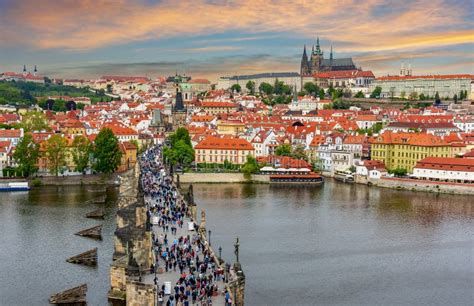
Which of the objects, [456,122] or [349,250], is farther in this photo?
[456,122]

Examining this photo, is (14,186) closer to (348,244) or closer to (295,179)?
(295,179)

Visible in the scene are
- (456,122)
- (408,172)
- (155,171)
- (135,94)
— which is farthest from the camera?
(135,94)

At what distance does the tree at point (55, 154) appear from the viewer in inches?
1734

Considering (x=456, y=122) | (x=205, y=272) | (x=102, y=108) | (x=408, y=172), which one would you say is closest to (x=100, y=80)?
(x=102, y=108)

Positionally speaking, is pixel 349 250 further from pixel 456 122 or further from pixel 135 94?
pixel 135 94

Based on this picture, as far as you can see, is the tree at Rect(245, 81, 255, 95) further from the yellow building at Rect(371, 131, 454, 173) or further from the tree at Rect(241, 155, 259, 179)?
the tree at Rect(241, 155, 259, 179)

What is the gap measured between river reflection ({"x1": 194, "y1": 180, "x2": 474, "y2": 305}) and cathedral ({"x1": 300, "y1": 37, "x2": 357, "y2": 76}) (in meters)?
86.8

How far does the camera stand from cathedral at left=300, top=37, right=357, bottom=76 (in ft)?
410

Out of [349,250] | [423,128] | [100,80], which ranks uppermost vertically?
[100,80]

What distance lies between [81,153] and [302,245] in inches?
949

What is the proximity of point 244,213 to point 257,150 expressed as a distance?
22.2 m

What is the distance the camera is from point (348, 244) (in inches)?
1015

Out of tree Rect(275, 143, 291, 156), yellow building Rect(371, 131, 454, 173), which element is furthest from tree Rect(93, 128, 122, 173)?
yellow building Rect(371, 131, 454, 173)

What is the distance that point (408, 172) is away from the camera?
47.2 metres
